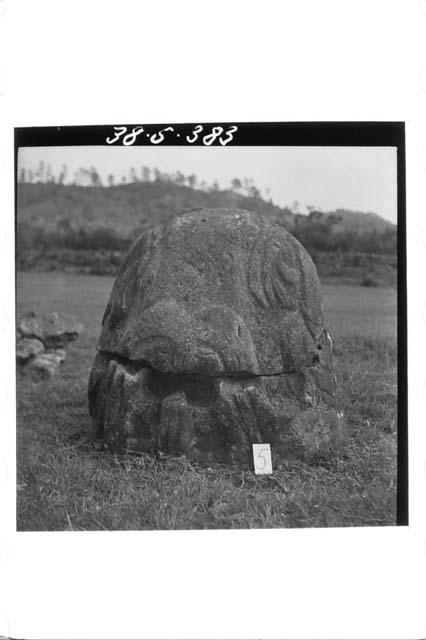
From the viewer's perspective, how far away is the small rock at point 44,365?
7395mm

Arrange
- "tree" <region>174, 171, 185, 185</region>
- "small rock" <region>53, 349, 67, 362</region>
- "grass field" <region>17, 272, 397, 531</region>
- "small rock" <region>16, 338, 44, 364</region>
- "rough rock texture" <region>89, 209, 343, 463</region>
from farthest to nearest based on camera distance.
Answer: "small rock" <region>53, 349, 67, 362</region> → "small rock" <region>16, 338, 44, 364</region> → "tree" <region>174, 171, 185, 185</region> → "rough rock texture" <region>89, 209, 343, 463</region> → "grass field" <region>17, 272, 397, 531</region>

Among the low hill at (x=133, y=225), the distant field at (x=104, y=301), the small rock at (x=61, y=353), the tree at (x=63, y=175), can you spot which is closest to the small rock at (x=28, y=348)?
the small rock at (x=61, y=353)

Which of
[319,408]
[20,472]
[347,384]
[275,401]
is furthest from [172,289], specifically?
[347,384]

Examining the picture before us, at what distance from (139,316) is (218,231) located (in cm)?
90

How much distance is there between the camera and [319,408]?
16.3 ft

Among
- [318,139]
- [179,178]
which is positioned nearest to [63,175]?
[179,178]

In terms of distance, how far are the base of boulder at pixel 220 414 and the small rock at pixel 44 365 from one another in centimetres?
265

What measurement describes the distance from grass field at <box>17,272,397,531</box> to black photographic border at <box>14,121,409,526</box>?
521 mm

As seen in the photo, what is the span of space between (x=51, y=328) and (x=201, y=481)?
3739mm

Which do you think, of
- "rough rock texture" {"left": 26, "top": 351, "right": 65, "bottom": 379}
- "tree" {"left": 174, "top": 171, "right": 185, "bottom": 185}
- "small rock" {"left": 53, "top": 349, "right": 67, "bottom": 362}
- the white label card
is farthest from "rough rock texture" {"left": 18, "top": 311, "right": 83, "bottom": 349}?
the white label card

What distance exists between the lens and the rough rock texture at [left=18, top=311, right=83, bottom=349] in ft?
24.5

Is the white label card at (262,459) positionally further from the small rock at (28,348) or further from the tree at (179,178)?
the small rock at (28,348)

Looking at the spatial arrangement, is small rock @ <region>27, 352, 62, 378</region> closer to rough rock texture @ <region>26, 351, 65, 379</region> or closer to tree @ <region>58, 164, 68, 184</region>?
rough rock texture @ <region>26, 351, 65, 379</region>

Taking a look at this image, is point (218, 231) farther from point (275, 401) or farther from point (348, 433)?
point (348, 433)
